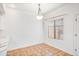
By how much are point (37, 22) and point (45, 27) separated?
0.55ft

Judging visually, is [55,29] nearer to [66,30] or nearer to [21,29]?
[66,30]

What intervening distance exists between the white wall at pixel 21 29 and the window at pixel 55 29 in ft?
0.59

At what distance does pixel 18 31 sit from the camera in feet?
3.76

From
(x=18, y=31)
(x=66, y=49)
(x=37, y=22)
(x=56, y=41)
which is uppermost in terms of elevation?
(x=37, y=22)

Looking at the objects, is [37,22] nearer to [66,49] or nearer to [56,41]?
[56,41]

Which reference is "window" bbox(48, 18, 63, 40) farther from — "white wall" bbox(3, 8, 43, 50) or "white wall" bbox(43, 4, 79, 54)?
"white wall" bbox(3, 8, 43, 50)

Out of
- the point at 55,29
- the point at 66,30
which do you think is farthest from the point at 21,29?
the point at 66,30

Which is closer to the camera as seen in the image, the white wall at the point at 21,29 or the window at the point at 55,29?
the white wall at the point at 21,29

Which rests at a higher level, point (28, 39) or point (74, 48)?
point (28, 39)

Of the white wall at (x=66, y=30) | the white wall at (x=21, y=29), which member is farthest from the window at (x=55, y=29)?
the white wall at (x=21, y=29)

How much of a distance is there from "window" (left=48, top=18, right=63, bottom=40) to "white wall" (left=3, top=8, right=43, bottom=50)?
180 mm

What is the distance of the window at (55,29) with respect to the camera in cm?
119

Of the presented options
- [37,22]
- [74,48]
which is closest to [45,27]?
[37,22]

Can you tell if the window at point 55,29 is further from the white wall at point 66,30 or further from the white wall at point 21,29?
the white wall at point 21,29
